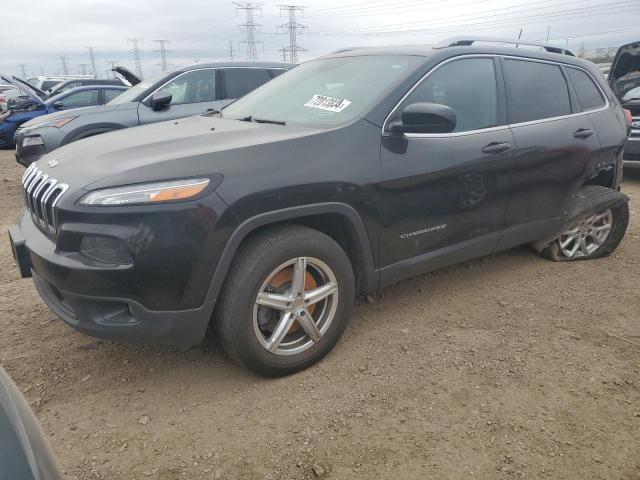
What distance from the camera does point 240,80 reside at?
24.7ft

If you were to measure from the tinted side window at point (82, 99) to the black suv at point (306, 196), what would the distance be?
826 cm

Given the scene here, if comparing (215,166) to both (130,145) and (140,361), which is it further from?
(140,361)

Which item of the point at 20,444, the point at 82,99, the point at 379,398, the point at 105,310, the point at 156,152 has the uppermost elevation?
the point at 156,152

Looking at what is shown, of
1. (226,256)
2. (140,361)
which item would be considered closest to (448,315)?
(226,256)

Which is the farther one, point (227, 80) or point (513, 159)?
point (227, 80)

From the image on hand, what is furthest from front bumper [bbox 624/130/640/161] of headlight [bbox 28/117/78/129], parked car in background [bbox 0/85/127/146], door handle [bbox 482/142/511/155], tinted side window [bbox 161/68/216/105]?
parked car in background [bbox 0/85/127/146]

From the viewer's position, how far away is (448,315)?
133 inches

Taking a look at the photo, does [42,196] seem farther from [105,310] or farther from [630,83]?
[630,83]

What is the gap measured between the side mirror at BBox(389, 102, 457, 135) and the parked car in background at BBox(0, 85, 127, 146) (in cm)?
878

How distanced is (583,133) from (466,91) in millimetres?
1194

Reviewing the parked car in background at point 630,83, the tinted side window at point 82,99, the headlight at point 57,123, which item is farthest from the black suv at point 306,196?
the tinted side window at point 82,99

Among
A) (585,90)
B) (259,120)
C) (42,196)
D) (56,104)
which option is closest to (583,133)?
(585,90)

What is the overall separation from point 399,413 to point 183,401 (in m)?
1.08

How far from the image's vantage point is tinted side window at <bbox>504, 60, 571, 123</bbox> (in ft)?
11.5
